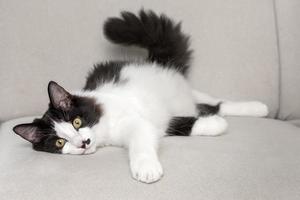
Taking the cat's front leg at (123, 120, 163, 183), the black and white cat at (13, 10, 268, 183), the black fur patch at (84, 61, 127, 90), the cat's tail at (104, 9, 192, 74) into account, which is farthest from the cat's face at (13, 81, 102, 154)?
the cat's tail at (104, 9, 192, 74)

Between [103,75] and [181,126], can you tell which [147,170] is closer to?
[181,126]

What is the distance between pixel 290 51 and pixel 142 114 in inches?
29.9

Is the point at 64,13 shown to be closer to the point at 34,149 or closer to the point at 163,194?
the point at 34,149

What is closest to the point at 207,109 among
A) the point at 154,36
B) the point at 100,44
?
the point at 154,36

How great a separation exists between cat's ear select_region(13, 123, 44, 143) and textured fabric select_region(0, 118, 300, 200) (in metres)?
0.05

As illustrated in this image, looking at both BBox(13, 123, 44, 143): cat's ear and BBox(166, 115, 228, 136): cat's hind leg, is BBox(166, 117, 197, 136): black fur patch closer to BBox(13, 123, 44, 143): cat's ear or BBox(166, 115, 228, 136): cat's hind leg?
BBox(166, 115, 228, 136): cat's hind leg

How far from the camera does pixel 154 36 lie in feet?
5.92

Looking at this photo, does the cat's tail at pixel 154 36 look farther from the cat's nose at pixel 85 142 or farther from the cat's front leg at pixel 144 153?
the cat's nose at pixel 85 142

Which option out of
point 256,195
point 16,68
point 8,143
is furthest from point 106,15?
point 256,195

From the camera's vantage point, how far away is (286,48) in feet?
5.78

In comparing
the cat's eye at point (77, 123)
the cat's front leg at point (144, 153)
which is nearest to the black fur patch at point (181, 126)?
the cat's front leg at point (144, 153)

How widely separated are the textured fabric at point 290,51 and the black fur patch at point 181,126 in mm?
532

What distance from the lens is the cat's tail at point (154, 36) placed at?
1759mm

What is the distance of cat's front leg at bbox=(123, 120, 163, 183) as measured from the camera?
1071 mm
